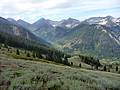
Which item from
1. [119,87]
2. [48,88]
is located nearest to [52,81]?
[48,88]

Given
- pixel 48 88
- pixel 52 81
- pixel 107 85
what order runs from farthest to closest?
1. pixel 107 85
2. pixel 52 81
3. pixel 48 88

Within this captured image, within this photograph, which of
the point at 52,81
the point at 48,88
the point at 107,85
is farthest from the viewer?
the point at 107,85

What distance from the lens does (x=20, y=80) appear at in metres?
27.6

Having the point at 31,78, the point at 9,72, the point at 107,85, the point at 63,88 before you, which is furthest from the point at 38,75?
the point at 107,85

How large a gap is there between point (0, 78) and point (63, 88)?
7756 millimetres

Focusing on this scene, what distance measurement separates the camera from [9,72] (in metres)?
31.3

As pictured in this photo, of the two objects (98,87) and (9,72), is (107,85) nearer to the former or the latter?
(98,87)

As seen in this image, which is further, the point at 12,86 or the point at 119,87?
the point at 119,87

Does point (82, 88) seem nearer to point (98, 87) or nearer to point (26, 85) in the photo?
point (98, 87)

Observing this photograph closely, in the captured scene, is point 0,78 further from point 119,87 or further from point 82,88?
point 119,87

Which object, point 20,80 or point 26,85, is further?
point 20,80

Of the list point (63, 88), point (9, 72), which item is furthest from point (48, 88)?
point (9, 72)

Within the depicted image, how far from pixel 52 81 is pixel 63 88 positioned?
227cm

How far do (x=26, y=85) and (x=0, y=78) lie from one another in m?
4.45
